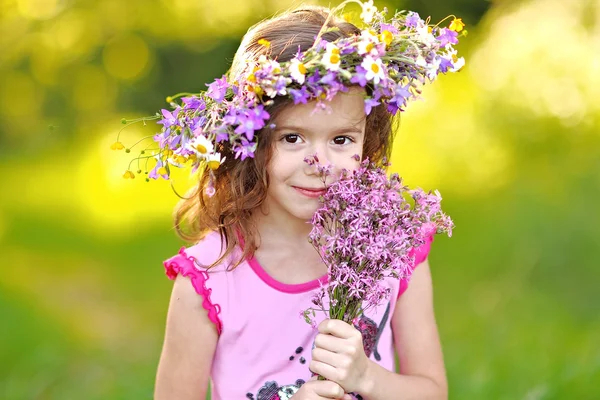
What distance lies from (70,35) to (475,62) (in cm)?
325

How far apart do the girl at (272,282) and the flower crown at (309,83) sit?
4.9 inches

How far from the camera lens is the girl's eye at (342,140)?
2495 millimetres

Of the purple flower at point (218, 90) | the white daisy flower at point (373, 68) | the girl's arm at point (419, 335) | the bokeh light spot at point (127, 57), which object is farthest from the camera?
the bokeh light spot at point (127, 57)

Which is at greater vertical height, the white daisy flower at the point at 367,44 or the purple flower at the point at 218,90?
the white daisy flower at the point at 367,44

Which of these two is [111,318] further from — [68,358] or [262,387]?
[262,387]

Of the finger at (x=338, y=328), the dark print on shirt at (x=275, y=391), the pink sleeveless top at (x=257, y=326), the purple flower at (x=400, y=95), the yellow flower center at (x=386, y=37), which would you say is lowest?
the dark print on shirt at (x=275, y=391)

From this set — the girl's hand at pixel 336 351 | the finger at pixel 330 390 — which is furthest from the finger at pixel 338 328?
the finger at pixel 330 390

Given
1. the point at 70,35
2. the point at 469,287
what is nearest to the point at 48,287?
the point at 70,35

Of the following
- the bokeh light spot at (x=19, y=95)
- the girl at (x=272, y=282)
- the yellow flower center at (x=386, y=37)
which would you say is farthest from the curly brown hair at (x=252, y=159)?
the bokeh light spot at (x=19, y=95)

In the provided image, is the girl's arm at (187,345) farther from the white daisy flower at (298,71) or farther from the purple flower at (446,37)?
the purple flower at (446,37)

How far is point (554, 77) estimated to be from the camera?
6.07 metres

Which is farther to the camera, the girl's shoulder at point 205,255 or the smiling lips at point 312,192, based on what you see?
the girl's shoulder at point 205,255

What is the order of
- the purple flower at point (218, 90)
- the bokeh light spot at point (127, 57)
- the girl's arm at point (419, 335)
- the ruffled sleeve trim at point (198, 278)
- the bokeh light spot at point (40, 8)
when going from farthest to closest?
1. the bokeh light spot at point (127, 57)
2. the bokeh light spot at point (40, 8)
3. the girl's arm at point (419, 335)
4. the ruffled sleeve trim at point (198, 278)
5. the purple flower at point (218, 90)

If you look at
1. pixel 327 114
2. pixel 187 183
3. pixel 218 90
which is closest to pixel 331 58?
pixel 327 114
